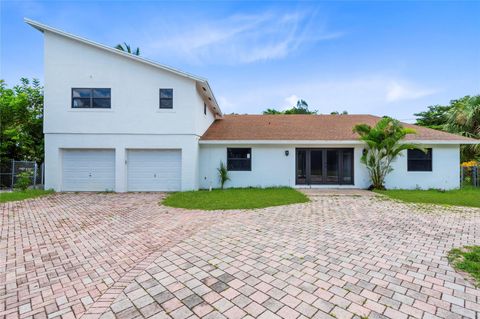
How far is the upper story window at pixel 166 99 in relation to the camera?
11.2 m

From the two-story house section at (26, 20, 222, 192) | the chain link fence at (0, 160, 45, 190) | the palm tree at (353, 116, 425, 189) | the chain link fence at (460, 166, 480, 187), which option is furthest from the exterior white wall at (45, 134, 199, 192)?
the chain link fence at (460, 166, 480, 187)

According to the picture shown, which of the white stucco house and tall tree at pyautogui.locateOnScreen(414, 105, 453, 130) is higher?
tall tree at pyautogui.locateOnScreen(414, 105, 453, 130)

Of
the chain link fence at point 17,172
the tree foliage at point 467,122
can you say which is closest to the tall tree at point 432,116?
the tree foliage at point 467,122

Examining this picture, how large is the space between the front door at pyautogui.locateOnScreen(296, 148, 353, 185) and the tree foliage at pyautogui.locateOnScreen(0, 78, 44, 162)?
1541 centimetres

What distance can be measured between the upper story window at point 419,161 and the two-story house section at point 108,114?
11.6m

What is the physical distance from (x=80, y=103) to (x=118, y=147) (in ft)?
9.43

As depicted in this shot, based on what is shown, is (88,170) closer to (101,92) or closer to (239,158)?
(101,92)

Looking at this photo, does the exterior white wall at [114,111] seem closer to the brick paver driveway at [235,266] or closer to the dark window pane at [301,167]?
the brick paver driveway at [235,266]

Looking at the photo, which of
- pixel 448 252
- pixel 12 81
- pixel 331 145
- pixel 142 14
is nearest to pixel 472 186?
pixel 331 145

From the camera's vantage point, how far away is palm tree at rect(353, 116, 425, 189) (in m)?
10.9

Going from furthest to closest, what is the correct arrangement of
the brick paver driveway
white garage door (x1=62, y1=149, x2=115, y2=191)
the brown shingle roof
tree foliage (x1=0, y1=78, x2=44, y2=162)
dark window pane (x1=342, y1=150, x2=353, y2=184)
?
1. tree foliage (x1=0, y1=78, x2=44, y2=162)
2. dark window pane (x1=342, y1=150, x2=353, y2=184)
3. the brown shingle roof
4. white garage door (x1=62, y1=149, x2=115, y2=191)
5. the brick paver driveway

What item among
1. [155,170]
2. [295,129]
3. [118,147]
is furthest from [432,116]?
[118,147]

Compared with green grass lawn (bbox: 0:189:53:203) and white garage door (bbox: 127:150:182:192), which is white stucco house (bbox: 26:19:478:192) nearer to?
white garage door (bbox: 127:150:182:192)

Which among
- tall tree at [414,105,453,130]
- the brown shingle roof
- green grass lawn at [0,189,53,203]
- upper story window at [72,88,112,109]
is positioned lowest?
green grass lawn at [0,189,53,203]
